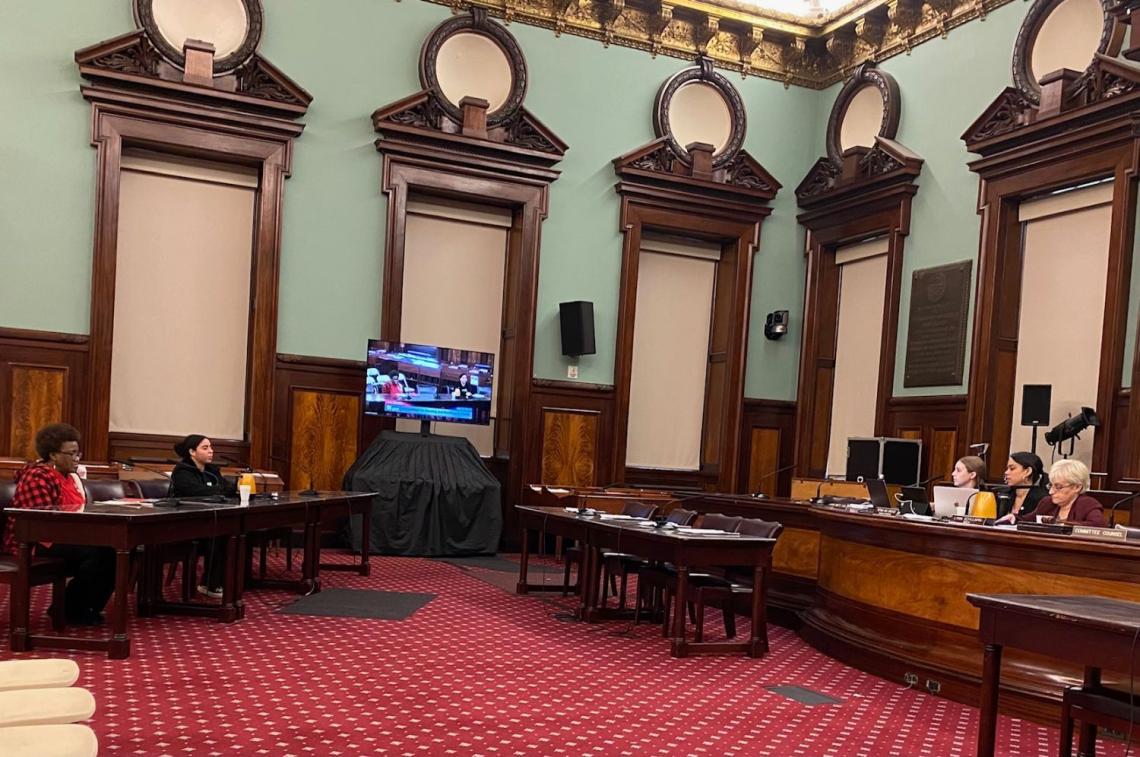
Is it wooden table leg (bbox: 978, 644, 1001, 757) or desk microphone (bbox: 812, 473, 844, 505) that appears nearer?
wooden table leg (bbox: 978, 644, 1001, 757)

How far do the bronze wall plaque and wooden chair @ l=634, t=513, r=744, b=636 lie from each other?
12.3 feet

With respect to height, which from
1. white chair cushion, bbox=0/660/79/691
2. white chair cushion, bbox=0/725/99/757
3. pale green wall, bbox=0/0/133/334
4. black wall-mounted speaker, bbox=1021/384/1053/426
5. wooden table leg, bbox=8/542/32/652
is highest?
pale green wall, bbox=0/0/133/334

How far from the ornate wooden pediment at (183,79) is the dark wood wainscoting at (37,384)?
233cm

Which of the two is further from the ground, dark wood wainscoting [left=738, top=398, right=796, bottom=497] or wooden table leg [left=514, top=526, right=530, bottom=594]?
dark wood wainscoting [left=738, top=398, right=796, bottom=497]

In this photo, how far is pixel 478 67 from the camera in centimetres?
1058

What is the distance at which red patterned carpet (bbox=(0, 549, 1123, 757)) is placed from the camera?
3.85m

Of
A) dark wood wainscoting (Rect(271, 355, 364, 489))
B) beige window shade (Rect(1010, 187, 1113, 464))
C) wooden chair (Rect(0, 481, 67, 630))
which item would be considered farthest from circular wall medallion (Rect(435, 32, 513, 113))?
wooden chair (Rect(0, 481, 67, 630))

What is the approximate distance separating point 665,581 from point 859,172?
6.07 m

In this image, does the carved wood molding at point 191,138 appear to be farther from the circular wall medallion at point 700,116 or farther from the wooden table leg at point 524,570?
the circular wall medallion at point 700,116

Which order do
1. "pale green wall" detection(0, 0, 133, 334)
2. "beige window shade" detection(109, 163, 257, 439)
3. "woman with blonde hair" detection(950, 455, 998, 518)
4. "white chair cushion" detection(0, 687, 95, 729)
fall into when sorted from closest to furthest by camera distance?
1. "white chair cushion" detection(0, 687, 95, 729)
2. "woman with blonde hair" detection(950, 455, 998, 518)
3. "pale green wall" detection(0, 0, 133, 334)
4. "beige window shade" detection(109, 163, 257, 439)

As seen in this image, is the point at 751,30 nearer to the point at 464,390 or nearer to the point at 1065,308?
the point at 1065,308

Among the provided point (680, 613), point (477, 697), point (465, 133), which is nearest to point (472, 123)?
point (465, 133)

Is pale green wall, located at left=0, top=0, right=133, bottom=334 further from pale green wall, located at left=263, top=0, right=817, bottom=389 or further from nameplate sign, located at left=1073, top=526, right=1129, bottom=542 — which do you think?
nameplate sign, located at left=1073, top=526, right=1129, bottom=542

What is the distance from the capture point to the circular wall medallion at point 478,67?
10336 mm
